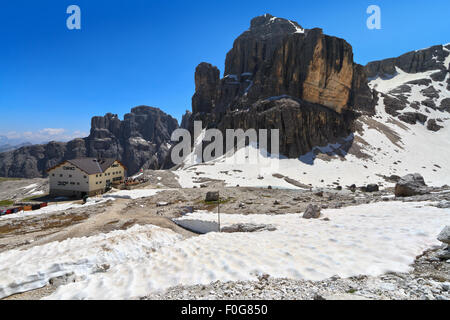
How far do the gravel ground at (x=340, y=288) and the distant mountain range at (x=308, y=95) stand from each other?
199 feet

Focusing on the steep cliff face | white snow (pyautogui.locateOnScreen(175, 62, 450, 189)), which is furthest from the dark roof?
the steep cliff face

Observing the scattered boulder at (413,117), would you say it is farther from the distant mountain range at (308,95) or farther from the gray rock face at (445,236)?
the gray rock face at (445,236)

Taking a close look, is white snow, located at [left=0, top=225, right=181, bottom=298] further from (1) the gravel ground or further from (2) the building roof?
(2) the building roof

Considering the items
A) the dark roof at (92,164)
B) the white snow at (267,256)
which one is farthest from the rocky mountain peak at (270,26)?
the white snow at (267,256)

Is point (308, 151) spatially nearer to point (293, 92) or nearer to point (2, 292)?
point (293, 92)

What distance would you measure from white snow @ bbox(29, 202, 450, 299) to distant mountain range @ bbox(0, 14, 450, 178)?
53.3 m

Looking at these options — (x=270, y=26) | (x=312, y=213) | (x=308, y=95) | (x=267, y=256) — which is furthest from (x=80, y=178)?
(x=270, y=26)

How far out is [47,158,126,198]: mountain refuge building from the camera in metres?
45.9

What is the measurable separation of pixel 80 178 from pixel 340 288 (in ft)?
178

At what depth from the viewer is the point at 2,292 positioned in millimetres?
9117

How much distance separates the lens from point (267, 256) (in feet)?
29.5

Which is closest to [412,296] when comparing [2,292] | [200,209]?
[2,292]

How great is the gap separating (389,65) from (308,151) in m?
179

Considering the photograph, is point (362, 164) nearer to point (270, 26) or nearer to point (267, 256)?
point (267, 256)
